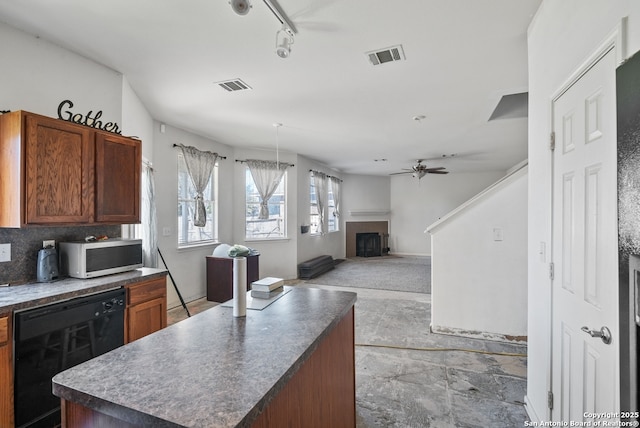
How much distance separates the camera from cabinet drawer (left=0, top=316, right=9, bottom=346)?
1610mm

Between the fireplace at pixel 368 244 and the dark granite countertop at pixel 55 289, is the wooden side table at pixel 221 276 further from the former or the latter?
the fireplace at pixel 368 244

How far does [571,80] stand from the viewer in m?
1.43

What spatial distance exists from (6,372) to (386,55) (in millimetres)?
3286

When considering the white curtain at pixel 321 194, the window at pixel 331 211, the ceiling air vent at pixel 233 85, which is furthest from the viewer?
the window at pixel 331 211

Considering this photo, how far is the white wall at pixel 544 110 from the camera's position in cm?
133

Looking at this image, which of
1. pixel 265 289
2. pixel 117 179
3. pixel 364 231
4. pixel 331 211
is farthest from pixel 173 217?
pixel 364 231

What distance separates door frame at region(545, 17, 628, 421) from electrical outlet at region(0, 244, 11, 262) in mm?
3380

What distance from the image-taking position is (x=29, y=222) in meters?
1.95

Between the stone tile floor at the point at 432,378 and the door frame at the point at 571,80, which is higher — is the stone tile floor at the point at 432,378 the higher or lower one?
the lower one

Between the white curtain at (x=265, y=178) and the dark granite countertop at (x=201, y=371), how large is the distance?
4484 millimetres

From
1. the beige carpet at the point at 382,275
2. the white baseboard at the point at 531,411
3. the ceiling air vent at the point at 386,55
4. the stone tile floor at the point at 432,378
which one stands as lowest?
the stone tile floor at the point at 432,378

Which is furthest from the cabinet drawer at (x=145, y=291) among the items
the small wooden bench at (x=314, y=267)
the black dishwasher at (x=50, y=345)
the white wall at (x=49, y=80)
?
the small wooden bench at (x=314, y=267)

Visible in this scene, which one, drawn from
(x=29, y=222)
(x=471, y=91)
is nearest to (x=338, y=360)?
(x=29, y=222)

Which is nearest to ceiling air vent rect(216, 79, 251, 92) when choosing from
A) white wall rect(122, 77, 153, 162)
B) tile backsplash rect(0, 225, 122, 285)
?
white wall rect(122, 77, 153, 162)
